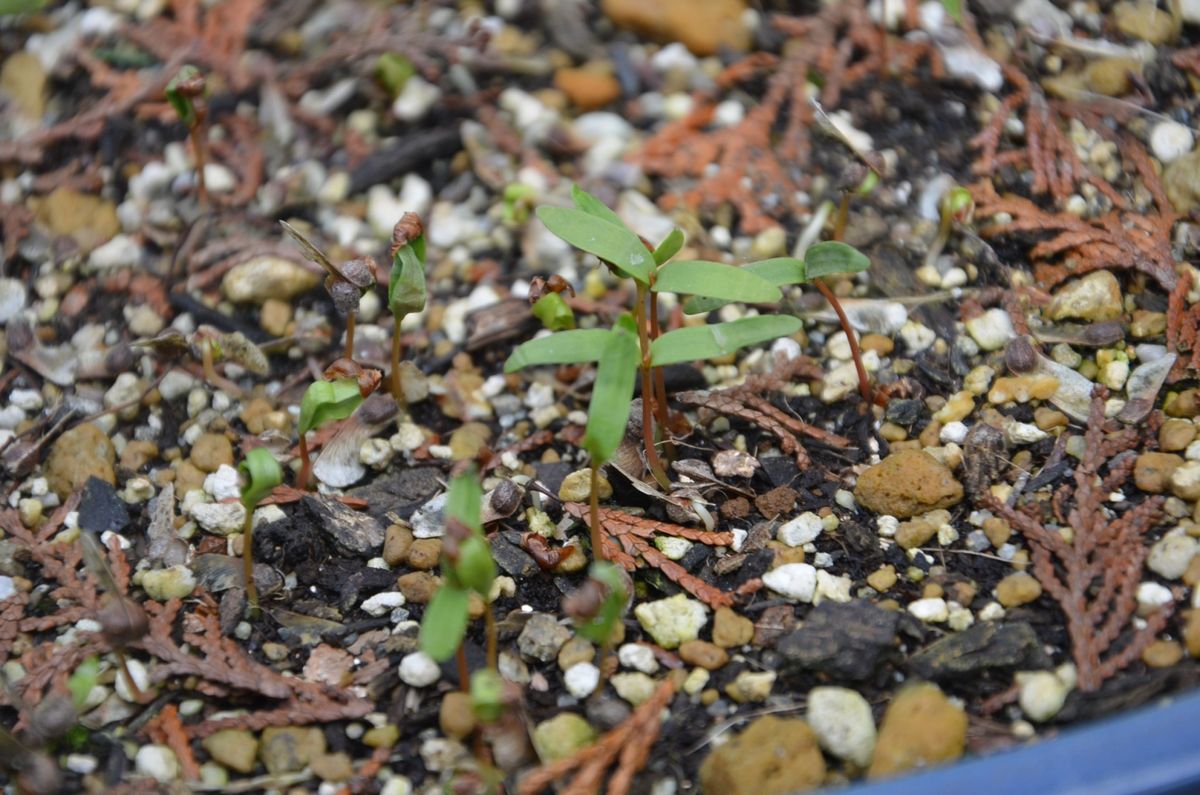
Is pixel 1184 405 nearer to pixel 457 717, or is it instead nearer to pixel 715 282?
pixel 715 282

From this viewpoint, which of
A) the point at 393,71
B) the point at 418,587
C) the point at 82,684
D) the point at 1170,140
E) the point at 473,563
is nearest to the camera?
the point at 473,563

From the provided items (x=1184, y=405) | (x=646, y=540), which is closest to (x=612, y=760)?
(x=646, y=540)

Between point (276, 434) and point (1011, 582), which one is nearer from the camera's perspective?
point (1011, 582)

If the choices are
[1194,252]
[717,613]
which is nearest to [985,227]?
[1194,252]

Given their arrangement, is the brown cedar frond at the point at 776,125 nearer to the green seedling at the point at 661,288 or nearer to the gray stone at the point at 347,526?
the green seedling at the point at 661,288

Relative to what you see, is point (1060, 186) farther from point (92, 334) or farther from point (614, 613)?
point (92, 334)

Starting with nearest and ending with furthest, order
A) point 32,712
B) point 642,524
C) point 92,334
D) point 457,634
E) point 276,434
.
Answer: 1. point 457,634
2. point 32,712
3. point 642,524
4. point 276,434
5. point 92,334

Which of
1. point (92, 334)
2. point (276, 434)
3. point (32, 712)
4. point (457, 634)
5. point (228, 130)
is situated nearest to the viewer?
point (457, 634)

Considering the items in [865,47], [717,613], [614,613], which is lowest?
[717,613]
